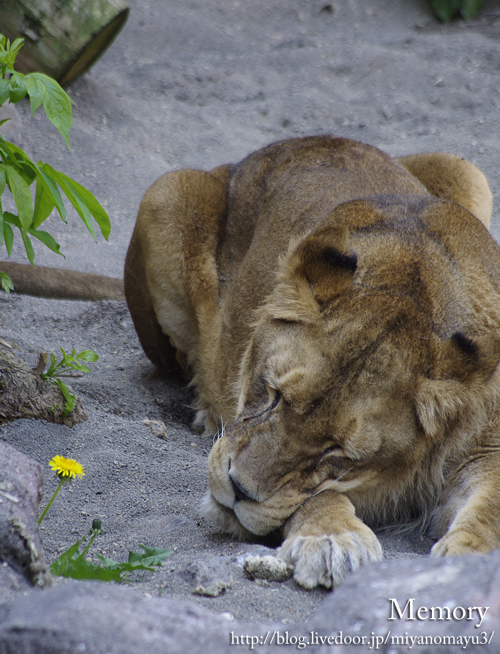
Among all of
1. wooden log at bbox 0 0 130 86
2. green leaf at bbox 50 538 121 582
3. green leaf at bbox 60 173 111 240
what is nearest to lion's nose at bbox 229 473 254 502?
green leaf at bbox 50 538 121 582

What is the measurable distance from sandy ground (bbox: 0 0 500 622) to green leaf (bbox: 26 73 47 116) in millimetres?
1325

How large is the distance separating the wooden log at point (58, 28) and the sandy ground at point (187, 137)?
2.01 ft

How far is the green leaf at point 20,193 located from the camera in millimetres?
2461

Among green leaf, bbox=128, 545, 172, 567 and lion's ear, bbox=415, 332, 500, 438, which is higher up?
lion's ear, bbox=415, 332, 500, 438

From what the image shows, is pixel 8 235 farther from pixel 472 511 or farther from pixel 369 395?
pixel 472 511

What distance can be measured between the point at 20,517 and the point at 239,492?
2.57ft

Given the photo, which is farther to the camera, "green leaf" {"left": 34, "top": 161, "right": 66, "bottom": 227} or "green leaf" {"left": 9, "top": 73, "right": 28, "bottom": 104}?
"green leaf" {"left": 34, "top": 161, "right": 66, "bottom": 227}

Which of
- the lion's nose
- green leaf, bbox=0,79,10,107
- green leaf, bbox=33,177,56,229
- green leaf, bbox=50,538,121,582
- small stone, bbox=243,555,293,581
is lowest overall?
small stone, bbox=243,555,293,581

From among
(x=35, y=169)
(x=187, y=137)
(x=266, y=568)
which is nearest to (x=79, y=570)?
(x=266, y=568)

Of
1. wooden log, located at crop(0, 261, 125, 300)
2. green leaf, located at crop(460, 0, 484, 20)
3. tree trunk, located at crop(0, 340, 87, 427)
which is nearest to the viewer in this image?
tree trunk, located at crop(0, 340, 87, 427)

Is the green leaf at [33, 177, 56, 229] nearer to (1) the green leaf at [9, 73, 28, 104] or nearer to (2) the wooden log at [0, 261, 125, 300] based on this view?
(1) the green leaf at [9, 73, 28, 104]

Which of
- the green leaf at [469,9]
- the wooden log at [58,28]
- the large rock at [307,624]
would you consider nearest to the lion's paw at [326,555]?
the large rock at [307,624]

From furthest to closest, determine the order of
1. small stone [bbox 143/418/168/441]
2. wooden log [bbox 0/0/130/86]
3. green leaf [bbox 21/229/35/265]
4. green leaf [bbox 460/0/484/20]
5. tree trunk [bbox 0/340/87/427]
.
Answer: green leaf [bbox 460/0/484/20] < wooden log [bbox 0/0/130/86] < small stone [bbox 143/418/168/441] < tree trunk [bbox 0/340/87/427] < green leaf [bbox 21/229/35/265]

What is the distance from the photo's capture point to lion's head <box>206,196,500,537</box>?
229 cm
